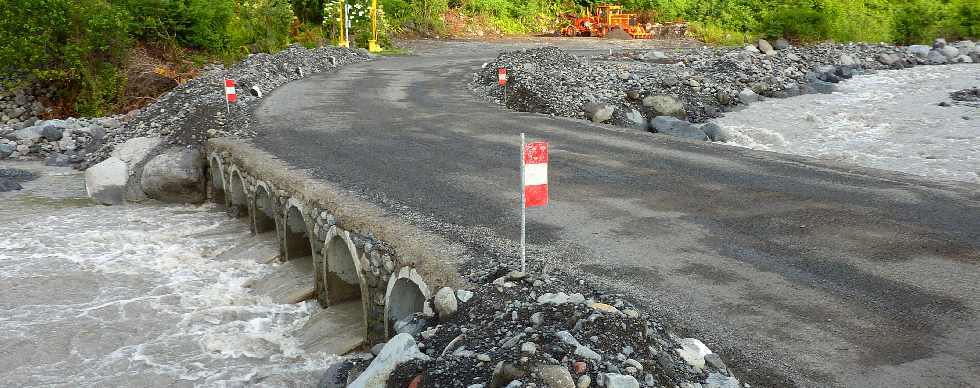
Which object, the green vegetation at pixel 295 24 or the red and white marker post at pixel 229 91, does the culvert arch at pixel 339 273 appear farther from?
the green vegetation at pixel 295 24

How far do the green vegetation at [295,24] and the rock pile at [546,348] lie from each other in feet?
77.1

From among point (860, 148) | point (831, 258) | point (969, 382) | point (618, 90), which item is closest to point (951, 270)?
A: point (831, 258)

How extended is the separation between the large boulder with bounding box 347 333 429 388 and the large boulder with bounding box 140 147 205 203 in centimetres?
1221

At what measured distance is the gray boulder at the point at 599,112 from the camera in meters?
17.8

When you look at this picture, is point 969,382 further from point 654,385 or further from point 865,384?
point 654,385

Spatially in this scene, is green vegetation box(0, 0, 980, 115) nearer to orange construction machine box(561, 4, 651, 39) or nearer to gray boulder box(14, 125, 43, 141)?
orange construction machine box(561, 4, 651, 39)

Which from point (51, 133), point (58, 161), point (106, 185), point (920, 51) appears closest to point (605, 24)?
point (920, 51)

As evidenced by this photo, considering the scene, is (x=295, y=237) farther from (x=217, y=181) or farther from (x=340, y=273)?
(x=217, y=181)

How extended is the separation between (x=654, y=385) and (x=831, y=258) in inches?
137

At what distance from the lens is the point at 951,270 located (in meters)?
6.76

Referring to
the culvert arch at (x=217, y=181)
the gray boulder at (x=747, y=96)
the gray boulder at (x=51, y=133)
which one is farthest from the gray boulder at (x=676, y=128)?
the gray boulder at (x=51, y=133)

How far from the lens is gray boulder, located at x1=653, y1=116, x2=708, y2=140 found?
1719 cm

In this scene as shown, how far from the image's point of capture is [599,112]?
17.9 metres

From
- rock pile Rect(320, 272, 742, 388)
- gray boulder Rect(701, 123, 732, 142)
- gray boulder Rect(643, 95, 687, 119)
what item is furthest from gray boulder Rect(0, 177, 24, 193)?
gray boulder Rect(701, 123, 732, 142)
